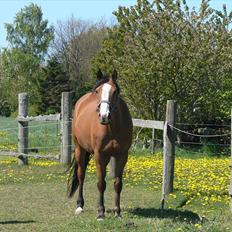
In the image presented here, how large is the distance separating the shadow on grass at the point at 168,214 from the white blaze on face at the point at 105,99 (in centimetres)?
176

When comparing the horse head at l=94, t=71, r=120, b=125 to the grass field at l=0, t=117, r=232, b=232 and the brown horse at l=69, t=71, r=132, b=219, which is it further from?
the grass field at l=0, t=117, r=232, b=232

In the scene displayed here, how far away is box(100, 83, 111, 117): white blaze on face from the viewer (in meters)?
7.39

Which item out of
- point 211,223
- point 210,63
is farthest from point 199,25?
point 211,223

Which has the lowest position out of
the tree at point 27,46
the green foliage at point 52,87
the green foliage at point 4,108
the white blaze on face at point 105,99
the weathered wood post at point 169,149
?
the weathered wood post at point 169,149

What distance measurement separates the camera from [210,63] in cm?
2234

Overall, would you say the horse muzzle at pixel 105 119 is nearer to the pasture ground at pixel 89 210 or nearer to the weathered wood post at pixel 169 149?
the pasture ground at pixel 89 210

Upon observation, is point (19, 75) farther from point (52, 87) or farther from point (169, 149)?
point (169, 149)

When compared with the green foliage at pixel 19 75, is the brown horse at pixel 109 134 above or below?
below

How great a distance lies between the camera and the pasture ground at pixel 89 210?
716 cm

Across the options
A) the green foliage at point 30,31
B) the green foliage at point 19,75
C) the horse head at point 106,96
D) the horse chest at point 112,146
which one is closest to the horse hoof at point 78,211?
the horse chest at point 112,146

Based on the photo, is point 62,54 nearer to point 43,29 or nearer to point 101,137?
point 43,29

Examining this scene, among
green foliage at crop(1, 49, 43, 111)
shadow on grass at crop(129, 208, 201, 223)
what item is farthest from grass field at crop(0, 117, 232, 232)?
green foliage at crop(1, 49, 43, 111)

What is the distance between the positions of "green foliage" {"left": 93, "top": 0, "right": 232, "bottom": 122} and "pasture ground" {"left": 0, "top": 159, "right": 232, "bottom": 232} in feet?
32.1

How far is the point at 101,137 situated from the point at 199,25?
52.2 ft
